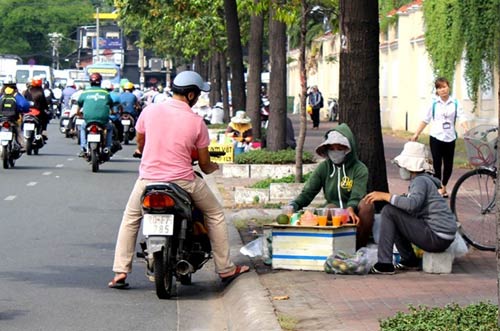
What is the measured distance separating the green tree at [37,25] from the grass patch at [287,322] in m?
124

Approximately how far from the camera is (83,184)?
71.6 feet

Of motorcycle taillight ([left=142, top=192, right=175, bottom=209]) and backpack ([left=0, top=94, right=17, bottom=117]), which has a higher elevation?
backpack ([left=0, top=94, right=17, bottom=117])

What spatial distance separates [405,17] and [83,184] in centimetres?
2513

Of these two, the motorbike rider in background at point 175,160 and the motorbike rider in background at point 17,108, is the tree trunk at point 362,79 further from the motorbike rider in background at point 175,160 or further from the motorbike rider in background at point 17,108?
the motorbike rider in background at point 17,108

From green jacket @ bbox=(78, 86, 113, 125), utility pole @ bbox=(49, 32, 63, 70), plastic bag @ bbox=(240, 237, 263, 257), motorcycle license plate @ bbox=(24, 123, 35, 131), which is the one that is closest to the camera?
plastic bag @ bbox=(240, 237, 263, 257)

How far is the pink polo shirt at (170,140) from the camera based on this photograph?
406 inches

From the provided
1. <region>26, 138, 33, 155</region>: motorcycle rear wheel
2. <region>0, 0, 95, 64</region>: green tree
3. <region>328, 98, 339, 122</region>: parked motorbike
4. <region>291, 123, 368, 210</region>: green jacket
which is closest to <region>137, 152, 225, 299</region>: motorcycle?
<region>291, 123, 368, 210</region>: green jacket

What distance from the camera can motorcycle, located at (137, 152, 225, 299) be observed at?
10031 mm

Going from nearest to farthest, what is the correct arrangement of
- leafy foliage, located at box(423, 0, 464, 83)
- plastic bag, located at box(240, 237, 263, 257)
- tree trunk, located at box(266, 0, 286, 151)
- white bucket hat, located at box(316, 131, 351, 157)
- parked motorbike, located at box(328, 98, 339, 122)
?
white bucket hat, located at box(316, 131, 351, 157) < plastic bag, located at box(240, 237, 263, 257) < tree trunk, located at box(266, 0, 286, 151) < leafy foliage, located at box(423, 0, 464, 83) < parked motorbike, located at box(328, 98, 339, 122)

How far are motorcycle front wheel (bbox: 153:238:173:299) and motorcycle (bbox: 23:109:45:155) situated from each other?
57.5 feet

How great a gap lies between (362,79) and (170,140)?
3024 mm

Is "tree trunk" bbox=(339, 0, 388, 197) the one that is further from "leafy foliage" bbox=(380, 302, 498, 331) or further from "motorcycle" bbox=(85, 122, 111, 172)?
"motorcycle" bbox=(85, 122, 111, 172)

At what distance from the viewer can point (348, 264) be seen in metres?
10.7

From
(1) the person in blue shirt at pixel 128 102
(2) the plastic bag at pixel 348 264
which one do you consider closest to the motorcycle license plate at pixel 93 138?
(1) the person in blue shirt at pixel 128 102
